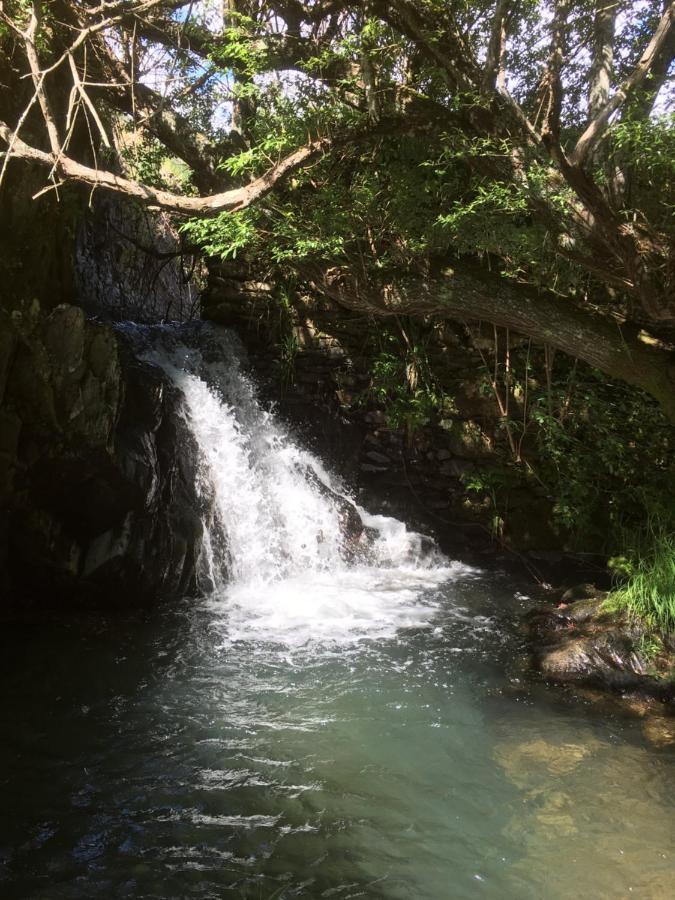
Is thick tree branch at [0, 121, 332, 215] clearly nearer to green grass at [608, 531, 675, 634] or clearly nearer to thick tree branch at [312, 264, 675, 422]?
thick tree branch at [312, 264, 675, 422]

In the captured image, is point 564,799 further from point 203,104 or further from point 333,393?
point 203,104

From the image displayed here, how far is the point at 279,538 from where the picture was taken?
668 cm

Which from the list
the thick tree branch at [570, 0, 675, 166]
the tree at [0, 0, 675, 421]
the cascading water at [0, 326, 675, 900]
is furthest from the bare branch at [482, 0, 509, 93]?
the cascading water at [0, 326, 675, 900]

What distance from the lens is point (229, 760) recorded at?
3.31 m

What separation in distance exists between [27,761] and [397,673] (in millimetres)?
2399

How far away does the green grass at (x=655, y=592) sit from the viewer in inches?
184

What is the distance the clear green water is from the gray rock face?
2.25ft

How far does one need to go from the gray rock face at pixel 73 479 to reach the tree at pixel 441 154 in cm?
144

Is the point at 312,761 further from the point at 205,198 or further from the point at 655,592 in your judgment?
the point at 205,198

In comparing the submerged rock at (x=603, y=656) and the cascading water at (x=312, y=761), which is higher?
the submerged rock at (x=603, y=656)

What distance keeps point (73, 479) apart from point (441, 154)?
4.04m

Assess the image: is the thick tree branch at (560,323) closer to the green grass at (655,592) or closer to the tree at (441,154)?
the tree at (441,154)

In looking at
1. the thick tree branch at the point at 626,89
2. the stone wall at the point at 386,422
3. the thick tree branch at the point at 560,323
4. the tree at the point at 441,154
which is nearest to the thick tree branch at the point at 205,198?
the tree at the point at 441,154

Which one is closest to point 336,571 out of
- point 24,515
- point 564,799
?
point 24,515
